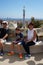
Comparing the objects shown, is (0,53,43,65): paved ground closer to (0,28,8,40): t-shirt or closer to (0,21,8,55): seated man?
(0,21,8,55): seated man

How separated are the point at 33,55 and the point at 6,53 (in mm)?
877

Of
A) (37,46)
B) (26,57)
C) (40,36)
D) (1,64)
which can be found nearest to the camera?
(1,64)

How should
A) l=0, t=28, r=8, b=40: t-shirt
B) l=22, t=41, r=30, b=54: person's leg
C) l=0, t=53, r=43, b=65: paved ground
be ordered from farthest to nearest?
l=0, t=28, r=8, b=40: t-shirt → l=22, t=41, r=30, b=54: person's leg → l=0, t=53, r=43, b=65: paved ground

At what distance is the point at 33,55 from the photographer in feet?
16.2

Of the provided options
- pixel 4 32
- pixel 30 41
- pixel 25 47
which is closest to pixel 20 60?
→ pixel 25 47

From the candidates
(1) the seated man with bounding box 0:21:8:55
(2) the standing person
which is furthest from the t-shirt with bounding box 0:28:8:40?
(2) the standing person

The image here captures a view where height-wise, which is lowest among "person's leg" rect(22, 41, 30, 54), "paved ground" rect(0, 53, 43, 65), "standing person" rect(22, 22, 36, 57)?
"paved ground" rect(0, 53, 43, 65)

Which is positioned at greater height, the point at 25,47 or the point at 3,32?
the point at 3,32

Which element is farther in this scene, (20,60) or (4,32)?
(4,32)

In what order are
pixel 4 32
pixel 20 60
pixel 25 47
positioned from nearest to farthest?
pixel 20 60, pixel 25 47, pixel 4 32

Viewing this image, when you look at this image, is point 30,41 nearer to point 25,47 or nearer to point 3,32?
point 25,47

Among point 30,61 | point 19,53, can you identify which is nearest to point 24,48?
point 19,53

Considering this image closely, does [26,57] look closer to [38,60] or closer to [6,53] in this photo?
[38,60]

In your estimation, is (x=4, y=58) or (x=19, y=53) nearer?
(x=4, y=58)
